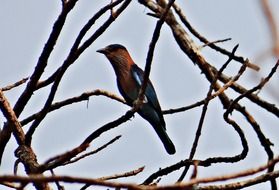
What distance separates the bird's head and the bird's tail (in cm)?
107

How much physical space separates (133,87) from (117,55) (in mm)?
734

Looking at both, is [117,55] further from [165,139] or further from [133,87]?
[165,139]

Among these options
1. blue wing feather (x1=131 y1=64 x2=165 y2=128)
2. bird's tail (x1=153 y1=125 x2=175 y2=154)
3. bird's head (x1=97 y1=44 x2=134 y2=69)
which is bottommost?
bird's tail (x1=153 y1=125 x2=175 y2=154)

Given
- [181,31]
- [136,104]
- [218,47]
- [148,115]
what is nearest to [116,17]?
[136,104]

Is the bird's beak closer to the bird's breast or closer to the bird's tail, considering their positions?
the bird's breast

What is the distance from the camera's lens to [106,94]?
3.94 metres

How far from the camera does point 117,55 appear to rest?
760 centimetres

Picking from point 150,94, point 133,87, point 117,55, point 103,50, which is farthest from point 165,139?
point 103,50

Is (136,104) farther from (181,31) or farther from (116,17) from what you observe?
(181,31)

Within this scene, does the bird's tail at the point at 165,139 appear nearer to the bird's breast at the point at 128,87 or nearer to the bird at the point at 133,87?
the bird at the point at 133,87

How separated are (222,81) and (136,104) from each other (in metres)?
2.01

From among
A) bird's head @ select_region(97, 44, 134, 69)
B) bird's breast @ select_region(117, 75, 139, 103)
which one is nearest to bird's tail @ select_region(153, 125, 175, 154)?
bird's breast @ select_region(117, 75, 139, 103)

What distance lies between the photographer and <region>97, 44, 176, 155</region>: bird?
266 inches

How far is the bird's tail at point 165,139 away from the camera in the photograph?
265 inches
